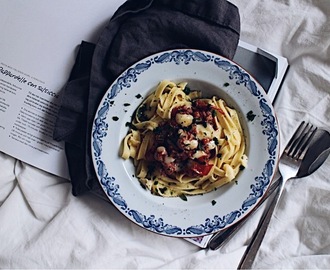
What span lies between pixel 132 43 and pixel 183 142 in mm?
247

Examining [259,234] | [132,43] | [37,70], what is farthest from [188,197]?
[37,70]

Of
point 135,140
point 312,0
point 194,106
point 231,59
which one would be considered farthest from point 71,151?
point 312,0

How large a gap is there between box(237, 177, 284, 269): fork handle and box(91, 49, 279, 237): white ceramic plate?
2.9 inches

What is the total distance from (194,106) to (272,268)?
0.38 meters

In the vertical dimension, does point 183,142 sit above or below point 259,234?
above

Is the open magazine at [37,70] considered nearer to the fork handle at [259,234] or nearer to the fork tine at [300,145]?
the fork tine at [300,145]

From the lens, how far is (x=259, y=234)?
48.8 inches

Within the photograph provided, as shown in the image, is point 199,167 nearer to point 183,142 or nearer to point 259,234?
point 183,142

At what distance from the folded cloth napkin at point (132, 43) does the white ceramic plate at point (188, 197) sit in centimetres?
3

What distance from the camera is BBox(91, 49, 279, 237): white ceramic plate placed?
1182 mm

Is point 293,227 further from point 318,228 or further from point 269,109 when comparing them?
point 269,109

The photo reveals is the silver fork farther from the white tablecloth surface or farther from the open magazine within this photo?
the open magazine

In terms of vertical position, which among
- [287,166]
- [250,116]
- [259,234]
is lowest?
[259,234]

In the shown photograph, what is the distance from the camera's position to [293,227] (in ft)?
4.13
